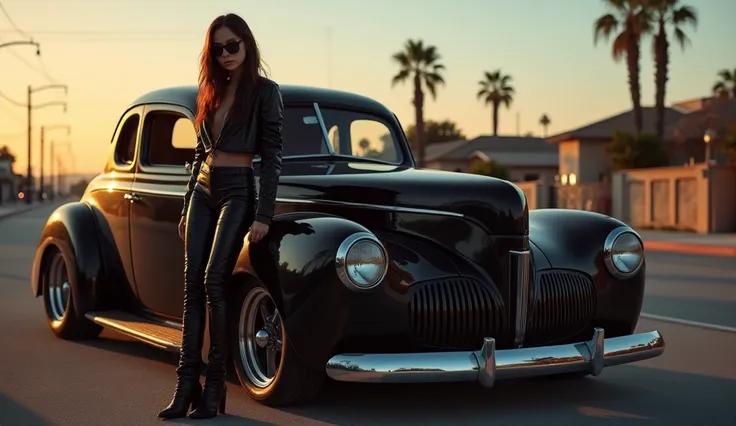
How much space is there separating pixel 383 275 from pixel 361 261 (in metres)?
0.13

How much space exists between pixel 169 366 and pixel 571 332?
8.72 ft

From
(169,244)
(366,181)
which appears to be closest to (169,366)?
(169,244)

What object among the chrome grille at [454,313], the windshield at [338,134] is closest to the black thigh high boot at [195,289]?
the chrome grille at [454,313]

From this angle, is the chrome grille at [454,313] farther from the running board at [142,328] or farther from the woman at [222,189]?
the running board at [142,328]

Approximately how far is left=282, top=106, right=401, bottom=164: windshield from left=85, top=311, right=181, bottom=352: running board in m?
1.30

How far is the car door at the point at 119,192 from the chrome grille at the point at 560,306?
9.54 ft

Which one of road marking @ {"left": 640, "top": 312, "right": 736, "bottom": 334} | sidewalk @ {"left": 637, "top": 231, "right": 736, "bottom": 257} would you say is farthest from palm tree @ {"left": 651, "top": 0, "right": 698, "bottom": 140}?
road marking @ {"left": 640, "top": 312, "right": 736, "bottom": 334}

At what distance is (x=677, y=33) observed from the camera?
47125 mm

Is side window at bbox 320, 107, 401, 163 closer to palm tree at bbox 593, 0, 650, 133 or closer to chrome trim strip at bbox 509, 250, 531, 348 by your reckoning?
chrome trim strip at bbox 509, 250, 531, 348

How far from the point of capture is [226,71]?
18.8 ft

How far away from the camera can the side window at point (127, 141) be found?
8.12 meters

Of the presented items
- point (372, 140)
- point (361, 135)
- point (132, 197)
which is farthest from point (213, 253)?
point (372, 140)

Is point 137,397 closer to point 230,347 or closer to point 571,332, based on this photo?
point 230,347

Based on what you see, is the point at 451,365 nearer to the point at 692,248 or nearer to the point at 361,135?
the point at 361,135
